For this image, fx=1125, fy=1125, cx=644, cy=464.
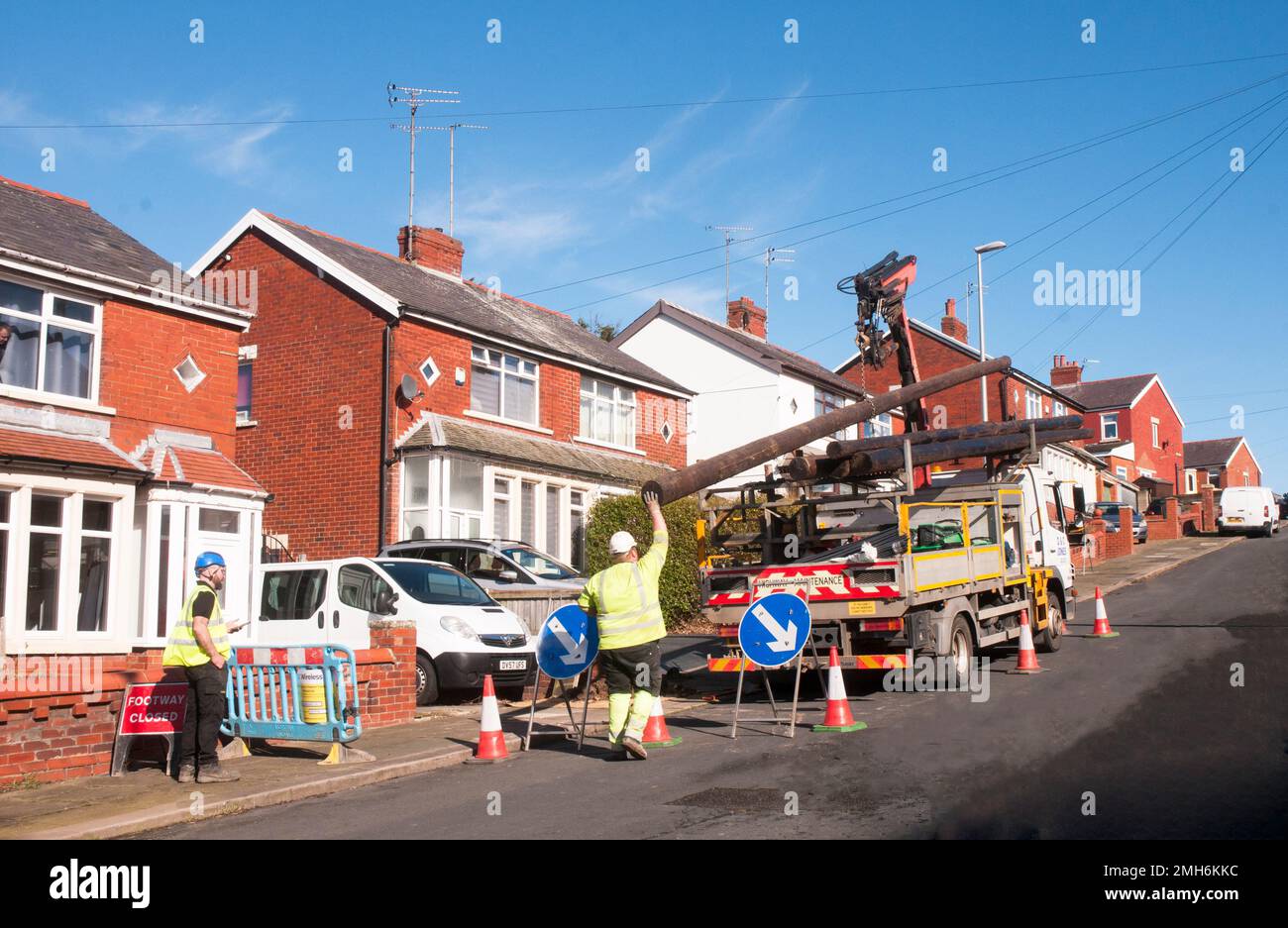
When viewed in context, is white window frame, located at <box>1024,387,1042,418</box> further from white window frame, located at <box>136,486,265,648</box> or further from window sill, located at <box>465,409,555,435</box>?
white window frame, located at <box>136,486,265,648</box>

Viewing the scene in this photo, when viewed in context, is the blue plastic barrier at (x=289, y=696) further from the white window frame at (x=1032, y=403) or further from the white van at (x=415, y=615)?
the white window frame at (x=1032, y=403)

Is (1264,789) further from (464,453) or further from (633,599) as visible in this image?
(464,453)

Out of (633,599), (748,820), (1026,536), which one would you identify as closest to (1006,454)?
(1026,536)

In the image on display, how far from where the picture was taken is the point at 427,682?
44.1 ft

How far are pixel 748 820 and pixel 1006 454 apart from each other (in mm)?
9522

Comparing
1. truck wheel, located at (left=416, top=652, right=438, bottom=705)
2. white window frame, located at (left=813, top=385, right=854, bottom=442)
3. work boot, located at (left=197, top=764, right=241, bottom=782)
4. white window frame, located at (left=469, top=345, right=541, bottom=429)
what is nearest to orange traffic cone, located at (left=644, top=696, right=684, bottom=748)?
work boot, located at (left=197, top=764, right=241, bottom=782)

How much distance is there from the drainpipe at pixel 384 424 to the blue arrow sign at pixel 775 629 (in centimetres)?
1203

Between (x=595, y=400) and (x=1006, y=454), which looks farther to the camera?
(x=595, y=400)

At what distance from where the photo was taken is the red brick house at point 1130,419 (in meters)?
59.1

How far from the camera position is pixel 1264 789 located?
680 cm

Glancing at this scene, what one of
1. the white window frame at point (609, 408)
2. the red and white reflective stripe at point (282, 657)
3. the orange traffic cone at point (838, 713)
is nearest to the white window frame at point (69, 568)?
the red and white reflective stripe at point (282, 657)

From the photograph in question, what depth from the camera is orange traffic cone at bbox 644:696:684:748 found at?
9815 mm

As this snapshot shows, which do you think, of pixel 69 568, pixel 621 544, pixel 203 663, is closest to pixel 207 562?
pixel 203 663

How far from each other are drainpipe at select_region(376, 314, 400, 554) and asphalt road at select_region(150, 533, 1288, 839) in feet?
34.3
